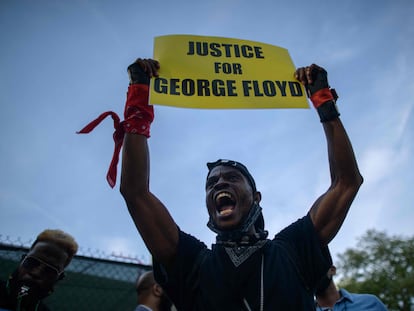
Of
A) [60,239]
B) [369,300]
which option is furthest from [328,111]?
[60,239]

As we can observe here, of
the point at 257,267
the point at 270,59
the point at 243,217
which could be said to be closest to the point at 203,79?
the point at 270,59

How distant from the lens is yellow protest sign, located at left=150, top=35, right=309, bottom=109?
2023 mm

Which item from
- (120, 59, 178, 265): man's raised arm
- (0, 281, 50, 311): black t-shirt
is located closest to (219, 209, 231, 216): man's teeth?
(120, 59, 178, 265): man's raised arm

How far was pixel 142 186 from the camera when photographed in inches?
66.7

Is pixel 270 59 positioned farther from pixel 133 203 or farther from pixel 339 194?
pixel 133 203

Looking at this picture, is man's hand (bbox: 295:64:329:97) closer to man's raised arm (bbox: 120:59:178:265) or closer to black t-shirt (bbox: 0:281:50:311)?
man's raised arm (bbox: 120:59:178:265)

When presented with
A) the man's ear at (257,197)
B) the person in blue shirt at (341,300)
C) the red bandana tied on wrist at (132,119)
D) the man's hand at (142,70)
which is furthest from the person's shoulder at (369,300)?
the man's hand at (142,70)

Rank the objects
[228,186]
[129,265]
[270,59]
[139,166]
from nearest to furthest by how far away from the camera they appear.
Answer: [139,166], [228,186], [270,59], [129,265]

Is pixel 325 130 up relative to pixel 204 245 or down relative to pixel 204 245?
up

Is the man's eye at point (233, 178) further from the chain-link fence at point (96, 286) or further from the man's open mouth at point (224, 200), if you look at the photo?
the chain-link fence at point (96, 286)

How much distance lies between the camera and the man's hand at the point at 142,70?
6.28ft

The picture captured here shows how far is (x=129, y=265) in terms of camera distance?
14.7 ft

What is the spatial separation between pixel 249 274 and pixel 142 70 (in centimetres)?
135

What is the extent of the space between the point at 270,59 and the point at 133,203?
1494 millimetres
